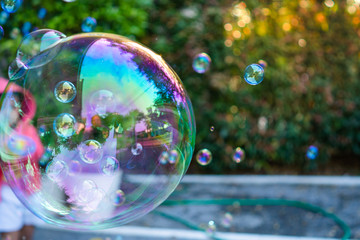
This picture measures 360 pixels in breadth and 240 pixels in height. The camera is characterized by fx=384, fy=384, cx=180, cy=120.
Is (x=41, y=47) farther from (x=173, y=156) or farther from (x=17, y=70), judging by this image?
(x=173, y=156)

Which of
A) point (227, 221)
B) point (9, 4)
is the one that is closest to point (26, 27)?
point (9, 4)

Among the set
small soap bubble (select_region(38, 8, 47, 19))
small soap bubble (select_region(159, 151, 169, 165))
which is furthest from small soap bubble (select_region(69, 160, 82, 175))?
small soap bubble (select_region(38, 8, 47, 19))

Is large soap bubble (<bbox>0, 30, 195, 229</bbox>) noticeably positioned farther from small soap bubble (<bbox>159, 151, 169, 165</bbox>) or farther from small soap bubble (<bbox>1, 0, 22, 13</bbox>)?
small soap bubble (<bbox>1, 0, 22, 13</bbox>)

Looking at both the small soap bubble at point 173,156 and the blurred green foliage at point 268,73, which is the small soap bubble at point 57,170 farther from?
the blurred green foliage at point 268,73

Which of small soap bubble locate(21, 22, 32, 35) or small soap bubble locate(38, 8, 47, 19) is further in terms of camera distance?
small soap bubble locate(38, 8, 47, 19)

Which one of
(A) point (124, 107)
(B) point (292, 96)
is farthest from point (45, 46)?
(B) point (292, 96)

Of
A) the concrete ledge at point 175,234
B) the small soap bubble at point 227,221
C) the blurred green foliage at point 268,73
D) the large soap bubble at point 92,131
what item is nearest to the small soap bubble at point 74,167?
the large soap bubble at point 92,131

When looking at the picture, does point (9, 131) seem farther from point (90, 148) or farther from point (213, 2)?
point (213, 2)
